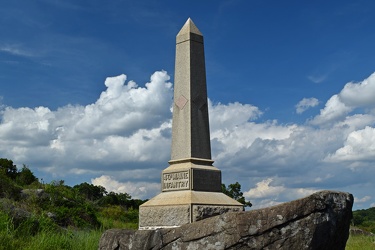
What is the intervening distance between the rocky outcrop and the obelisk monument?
361 cm

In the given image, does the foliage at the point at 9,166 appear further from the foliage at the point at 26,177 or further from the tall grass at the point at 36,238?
the tall grass at the point at 36,238

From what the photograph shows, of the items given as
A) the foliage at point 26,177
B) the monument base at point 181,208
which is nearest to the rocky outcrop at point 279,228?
the monument base at point 181,208

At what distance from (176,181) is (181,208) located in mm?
813

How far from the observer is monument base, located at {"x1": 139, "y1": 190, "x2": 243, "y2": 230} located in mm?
9844

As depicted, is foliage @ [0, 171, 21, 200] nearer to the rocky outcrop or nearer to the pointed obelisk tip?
the pointed obelisk tip

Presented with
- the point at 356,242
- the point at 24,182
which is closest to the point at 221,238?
the point at 356,242

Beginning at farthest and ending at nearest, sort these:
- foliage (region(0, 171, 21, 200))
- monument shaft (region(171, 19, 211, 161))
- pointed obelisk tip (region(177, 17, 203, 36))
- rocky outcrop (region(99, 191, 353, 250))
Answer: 1. foliage (region(0, 171, 21, 200))
2. pointed obelisk tip (region(177, 17, 203, 36))
3. monument shaft (region(171, 19, 211, 161))
4. rocky outcrop (region(99, 191, 353, 250))

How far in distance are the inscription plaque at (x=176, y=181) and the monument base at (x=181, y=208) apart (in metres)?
0.11

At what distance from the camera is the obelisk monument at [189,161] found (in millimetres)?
10102

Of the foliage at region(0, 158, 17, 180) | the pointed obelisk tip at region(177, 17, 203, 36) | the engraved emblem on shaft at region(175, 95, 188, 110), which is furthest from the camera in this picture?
the foliage at region(0, 158, 17, 180)

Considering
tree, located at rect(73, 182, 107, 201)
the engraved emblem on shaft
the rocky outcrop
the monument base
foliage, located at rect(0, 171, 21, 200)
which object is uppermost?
tree, located at rect(73, 182, 107, 201)

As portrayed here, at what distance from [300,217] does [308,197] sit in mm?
268

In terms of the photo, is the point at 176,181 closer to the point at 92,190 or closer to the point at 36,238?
the point at 36,238


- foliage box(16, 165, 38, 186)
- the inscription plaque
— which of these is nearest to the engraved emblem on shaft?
the inscription plaque
